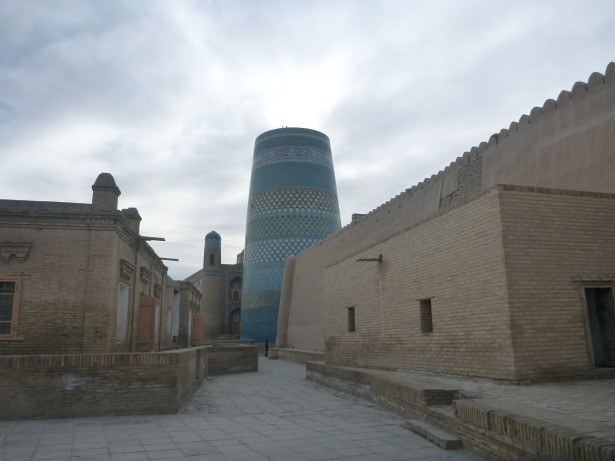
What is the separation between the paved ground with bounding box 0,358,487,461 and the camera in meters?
4.24

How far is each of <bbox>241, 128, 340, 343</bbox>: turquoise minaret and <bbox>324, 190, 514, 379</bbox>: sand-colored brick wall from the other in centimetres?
1426

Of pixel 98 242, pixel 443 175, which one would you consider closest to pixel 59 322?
pixel 98 242

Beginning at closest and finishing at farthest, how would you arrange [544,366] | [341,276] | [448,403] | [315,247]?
[448,403] < [544,366] < [341,276] < [315,247]

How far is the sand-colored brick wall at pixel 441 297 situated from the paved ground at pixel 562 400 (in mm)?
423

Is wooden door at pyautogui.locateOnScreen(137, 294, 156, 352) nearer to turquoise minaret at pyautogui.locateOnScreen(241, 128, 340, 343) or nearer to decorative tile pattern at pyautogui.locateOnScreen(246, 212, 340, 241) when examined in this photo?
turquoise minaret at pyautogui.locateOnScreen(241, 128, 340, 343)

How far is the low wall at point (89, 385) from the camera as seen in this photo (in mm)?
6074

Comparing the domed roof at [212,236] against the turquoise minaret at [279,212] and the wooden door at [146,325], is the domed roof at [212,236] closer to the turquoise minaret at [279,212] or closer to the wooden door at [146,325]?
the turquoise minaret at [279,212]

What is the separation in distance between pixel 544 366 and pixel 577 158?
3804 millimetres

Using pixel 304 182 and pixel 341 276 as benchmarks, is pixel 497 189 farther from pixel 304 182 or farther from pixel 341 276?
pixel 304 182

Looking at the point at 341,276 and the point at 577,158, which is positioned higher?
the point at 577,158

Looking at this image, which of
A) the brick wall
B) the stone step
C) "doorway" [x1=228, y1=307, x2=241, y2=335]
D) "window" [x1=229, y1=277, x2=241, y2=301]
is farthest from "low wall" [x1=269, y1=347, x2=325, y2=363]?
"window" [x1=229, y1=277, x2=241, y2=301]

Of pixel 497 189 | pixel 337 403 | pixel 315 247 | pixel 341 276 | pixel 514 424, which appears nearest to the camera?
pixel 514 424

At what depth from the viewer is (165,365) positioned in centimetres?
661

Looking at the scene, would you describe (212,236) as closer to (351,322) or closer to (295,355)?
(295,355)
